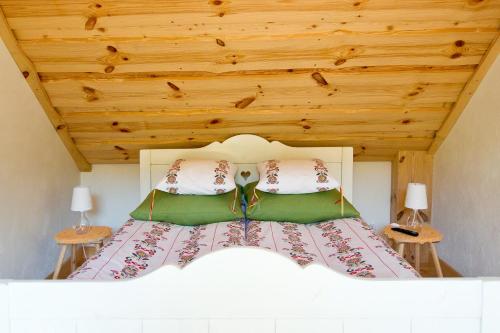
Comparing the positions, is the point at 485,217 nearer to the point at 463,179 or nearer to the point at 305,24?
the point at 463,179

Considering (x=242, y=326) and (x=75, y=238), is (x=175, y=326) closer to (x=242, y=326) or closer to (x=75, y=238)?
(x=242, y=326)

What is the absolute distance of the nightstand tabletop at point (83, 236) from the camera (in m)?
2.56

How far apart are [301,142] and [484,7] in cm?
149

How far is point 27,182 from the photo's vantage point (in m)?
2.71

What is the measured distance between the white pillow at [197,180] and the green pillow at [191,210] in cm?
5

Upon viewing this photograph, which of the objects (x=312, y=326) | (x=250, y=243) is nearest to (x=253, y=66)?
(x=250, y=243)

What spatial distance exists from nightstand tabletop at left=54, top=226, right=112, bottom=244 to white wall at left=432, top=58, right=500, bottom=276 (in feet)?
7.86

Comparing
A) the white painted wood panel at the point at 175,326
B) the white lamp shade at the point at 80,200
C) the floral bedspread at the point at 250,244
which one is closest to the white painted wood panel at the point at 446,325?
the floral bedspread at the point at 250,244

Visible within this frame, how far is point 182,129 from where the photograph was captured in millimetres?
3092

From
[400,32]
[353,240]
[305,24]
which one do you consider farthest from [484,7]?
[353,240]

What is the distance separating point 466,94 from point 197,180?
1.81 meters

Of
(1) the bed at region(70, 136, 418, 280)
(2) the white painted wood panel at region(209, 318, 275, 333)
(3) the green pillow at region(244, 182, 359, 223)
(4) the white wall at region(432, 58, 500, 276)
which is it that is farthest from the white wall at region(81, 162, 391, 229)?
(2) the white painted wood panel at region(209, 318, 275, 333)

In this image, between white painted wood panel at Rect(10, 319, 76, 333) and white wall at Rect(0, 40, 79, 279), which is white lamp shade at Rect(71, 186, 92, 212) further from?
white painted wood panel at Rect(10, 319, 76, 333)

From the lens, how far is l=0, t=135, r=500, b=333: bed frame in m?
1.31
